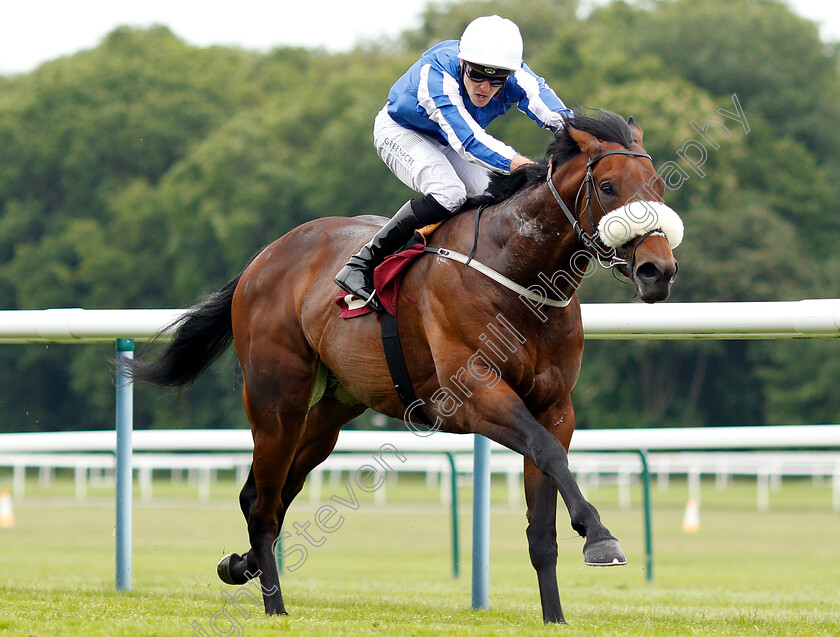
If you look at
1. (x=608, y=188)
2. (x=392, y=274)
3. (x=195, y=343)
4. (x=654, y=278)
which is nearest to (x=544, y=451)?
(x=654, y=278)

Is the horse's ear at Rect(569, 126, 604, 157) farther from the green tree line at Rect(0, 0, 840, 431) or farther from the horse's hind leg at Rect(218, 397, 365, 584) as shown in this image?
the green tree line at Rect(0, 0, 840, 431)

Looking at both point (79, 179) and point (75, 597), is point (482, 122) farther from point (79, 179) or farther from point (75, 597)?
point (79, 179)

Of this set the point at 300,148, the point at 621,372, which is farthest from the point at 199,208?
the point at 621,372

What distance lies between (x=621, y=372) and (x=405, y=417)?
97.6ft

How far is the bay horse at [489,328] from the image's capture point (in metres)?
4.38

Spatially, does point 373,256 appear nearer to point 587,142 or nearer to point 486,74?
point 486,74

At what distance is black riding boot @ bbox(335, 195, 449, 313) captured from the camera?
516cm

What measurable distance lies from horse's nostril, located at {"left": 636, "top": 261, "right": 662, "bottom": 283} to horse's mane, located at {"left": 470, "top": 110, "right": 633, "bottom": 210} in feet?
1.86

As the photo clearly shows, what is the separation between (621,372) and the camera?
3438 cm

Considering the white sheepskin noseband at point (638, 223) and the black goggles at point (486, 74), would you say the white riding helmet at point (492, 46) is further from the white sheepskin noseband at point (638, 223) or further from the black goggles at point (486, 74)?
the white sheepskin noseband at point (638, 223)

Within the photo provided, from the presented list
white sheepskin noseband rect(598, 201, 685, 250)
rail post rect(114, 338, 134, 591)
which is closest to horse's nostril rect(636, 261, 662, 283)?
white sheepskin noseband rect(598, 201, 685, 250)

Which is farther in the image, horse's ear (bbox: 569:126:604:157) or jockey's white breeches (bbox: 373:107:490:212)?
jockey's white breeches (bbox: 373:107:490:212)

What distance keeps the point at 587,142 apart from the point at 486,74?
2.31 feet

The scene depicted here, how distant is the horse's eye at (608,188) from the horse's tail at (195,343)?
245 centimetres
